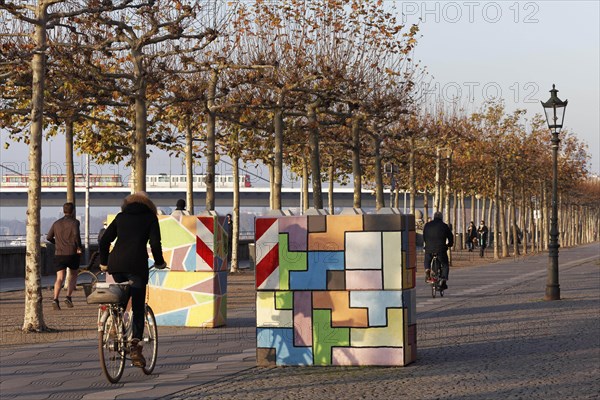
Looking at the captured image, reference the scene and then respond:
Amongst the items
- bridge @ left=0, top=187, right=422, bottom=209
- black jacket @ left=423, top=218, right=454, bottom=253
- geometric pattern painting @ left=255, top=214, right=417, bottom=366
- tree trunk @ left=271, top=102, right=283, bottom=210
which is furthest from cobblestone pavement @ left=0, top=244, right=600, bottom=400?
bridge @ left=0, top=187, right=422, bottom=209

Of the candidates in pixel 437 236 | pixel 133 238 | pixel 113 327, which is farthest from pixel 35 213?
pixel 437 236

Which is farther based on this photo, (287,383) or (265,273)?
(265,273)

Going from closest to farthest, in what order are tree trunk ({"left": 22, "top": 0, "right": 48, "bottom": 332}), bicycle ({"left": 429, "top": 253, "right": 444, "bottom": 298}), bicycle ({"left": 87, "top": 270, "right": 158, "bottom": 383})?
1. bicycle ({"left": 87, "top": 270, "right": 158, "bottom": 383})
2. tree trunk ({"left": 22, "top": 0, "right": 48, "bottom": 332})
3. bicycle ({"left": 429, "top": 253, "right": 444, "bottom": 298})

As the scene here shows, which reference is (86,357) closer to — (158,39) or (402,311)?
(402,311)

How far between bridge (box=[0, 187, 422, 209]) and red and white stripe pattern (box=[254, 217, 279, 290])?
10278cm

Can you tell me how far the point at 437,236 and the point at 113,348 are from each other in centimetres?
1683

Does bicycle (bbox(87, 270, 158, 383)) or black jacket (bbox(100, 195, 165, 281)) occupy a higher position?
black jacket (bbox(100, 195, 165, 281))

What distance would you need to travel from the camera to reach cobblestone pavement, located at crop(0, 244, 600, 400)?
1171cm

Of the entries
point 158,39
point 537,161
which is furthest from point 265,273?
point 537,161

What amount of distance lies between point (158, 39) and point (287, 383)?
1417cm

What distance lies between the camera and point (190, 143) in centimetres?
3909

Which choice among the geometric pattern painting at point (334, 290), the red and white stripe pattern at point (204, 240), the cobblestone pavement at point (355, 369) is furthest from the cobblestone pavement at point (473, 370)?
the red and white stripe pattern at point (204, 240)

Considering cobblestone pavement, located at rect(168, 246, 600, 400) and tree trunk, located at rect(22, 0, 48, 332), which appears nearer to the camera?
cobblestone pavement, located at rect(168, 246, 600, 400)

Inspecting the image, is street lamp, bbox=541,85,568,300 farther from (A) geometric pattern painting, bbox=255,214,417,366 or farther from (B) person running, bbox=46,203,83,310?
(A) geometric pattern painting, bbox=255,214,417,366
